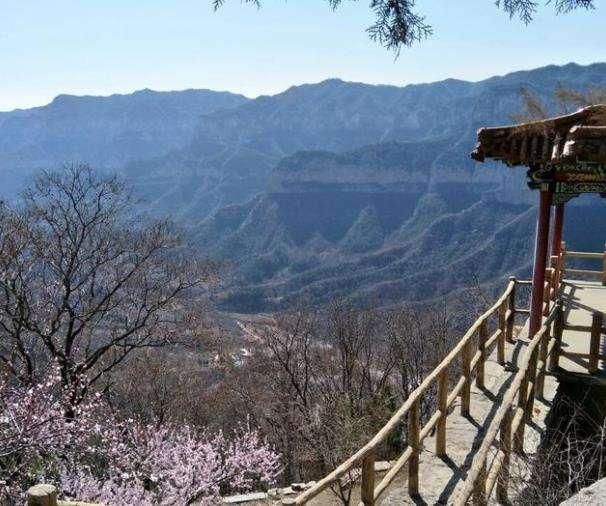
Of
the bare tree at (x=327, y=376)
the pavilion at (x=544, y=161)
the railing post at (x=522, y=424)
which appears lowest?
the bare tree at (x=327, y=376)

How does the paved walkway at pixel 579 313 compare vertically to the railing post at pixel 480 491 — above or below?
above

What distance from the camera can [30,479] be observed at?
482 inches

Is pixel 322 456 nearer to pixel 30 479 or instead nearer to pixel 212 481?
pixel 212 481

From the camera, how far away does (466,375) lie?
760cm

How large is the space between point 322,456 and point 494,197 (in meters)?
157

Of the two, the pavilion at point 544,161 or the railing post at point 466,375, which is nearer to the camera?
the railing post at point 466,375

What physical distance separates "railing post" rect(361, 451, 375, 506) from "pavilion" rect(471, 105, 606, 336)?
3.72m

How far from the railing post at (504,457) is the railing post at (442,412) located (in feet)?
3.33

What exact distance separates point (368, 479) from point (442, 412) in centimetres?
196

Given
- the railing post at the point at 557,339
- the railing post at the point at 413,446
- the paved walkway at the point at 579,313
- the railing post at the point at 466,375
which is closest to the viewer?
the railing post at the point at 413,446

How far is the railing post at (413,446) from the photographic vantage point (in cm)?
600

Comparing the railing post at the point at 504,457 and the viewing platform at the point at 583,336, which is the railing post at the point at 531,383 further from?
the railing post at the point at 504,457

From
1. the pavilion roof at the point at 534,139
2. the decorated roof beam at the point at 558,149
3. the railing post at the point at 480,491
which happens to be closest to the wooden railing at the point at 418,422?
the railing post at the point at 480,491

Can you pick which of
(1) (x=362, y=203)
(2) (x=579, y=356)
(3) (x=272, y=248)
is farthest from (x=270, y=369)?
(1) (x=362, y=203)
